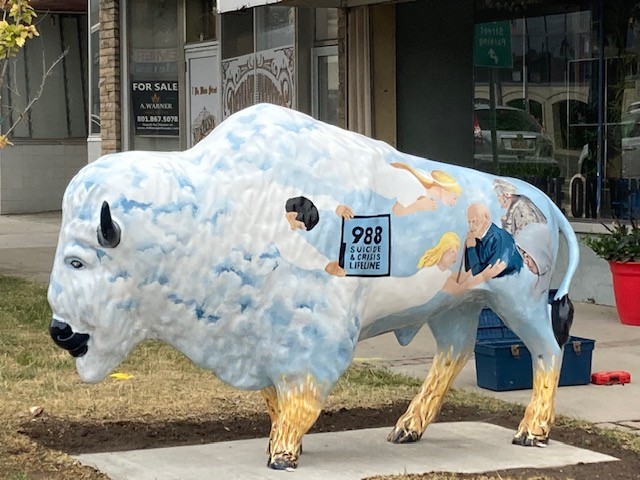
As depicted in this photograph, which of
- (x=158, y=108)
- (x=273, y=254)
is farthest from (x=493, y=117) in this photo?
(x=273, y=254)

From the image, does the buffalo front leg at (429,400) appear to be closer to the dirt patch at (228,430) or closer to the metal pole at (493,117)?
the dirt patch at (228,430)

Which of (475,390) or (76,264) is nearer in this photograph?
(76,264)

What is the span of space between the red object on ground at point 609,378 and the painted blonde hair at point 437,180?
275cm

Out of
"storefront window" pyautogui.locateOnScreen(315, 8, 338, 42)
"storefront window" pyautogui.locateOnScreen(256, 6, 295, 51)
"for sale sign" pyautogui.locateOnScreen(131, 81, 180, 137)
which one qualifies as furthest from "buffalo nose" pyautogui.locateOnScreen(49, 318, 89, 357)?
"for sale sign" pyautogui.locateOnScreen(131, 81, 180, 137)

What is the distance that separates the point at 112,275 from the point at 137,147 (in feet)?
44.0

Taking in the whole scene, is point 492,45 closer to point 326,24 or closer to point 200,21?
point 326,24

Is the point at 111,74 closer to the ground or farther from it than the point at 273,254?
farther from it

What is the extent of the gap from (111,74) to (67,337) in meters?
13.5

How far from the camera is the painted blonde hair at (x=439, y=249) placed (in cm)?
566

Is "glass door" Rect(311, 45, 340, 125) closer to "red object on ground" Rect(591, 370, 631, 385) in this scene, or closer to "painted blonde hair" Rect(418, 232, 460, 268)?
"red object on ground" Rect(591, 370, 631, 385)

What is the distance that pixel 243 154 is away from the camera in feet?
17.8

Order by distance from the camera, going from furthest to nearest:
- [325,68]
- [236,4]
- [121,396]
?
[325,68]
[236,4]
[121,396]

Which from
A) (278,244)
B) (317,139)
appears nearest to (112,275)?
(278,244)

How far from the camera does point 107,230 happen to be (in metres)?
5.08
